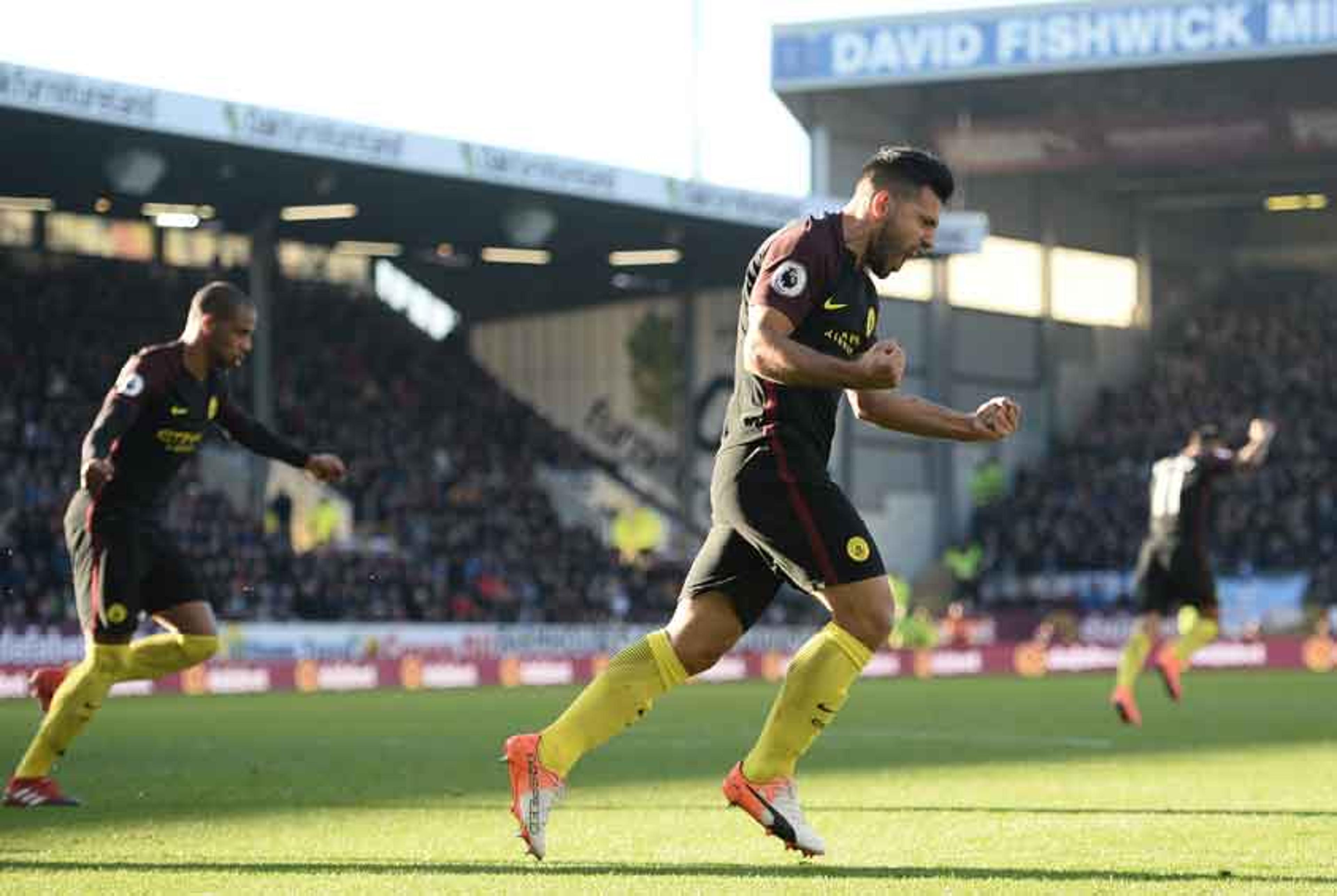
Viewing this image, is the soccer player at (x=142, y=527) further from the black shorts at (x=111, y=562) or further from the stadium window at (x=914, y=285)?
the stadium window at (x=914, y=285)

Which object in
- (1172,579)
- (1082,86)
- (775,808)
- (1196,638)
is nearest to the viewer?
(775,808)

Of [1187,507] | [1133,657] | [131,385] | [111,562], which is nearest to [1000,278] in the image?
[1187,507]

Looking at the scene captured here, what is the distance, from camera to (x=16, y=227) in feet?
138

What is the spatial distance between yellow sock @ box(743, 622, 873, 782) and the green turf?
1.14ft

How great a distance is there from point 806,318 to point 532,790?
1.78m

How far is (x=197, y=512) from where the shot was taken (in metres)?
34.8

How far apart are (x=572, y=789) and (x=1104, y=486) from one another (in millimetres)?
37936

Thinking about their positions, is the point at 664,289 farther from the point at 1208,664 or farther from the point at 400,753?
the point at 400,753

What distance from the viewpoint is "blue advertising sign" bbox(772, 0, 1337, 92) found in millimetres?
45500

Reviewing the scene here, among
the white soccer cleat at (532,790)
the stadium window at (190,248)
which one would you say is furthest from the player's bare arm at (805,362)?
the stadium window at (190,248)

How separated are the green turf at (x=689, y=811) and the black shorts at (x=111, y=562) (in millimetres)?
847

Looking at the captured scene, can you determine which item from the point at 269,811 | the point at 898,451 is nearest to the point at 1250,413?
the point at 898,451

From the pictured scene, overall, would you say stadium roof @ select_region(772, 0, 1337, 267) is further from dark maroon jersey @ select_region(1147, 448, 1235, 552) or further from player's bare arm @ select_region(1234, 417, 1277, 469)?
player's bare arm @ select_region(1234, 417, 1277, 469)

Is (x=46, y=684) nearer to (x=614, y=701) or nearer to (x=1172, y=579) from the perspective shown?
(x=614, y=701)
